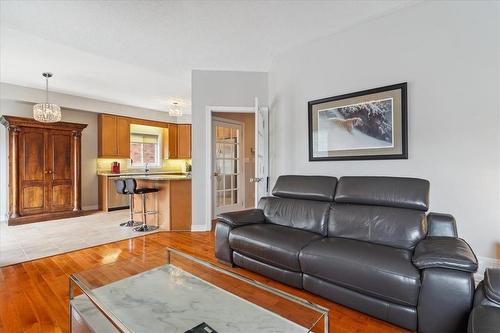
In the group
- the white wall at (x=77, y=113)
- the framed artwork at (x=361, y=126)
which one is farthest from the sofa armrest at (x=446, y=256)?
the white wall at (x=77, y=113)

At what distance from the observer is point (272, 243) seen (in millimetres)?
2223

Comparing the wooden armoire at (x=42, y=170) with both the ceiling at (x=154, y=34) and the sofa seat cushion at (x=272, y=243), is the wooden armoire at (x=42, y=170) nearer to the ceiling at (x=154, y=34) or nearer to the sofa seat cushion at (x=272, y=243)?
the ceiling at (x=154, y=34)

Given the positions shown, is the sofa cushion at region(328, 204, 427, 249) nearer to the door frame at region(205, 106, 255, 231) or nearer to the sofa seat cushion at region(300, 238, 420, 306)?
the sofa seat cushion at region(300, 238, 420, 306)

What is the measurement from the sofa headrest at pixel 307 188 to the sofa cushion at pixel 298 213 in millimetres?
59

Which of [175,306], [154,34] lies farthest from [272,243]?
[154,34]

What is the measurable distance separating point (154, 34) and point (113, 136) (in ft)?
12.7

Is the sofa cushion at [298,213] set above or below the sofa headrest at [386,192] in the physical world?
below

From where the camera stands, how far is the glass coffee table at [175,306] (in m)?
1.31

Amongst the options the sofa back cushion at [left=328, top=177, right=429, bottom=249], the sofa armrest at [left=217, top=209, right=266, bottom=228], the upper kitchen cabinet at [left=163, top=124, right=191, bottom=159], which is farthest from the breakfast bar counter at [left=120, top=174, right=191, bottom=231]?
the upper kitchen cabinet at [left=163, top=124, right=191, bottom=159]

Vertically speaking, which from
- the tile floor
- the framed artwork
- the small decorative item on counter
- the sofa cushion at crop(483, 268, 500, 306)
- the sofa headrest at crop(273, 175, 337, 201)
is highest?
the framed artwork

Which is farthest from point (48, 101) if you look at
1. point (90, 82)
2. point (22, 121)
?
point (90, 82)

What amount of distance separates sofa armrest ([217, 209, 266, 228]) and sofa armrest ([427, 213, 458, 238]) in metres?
1.56

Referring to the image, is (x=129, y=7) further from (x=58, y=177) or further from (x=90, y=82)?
(x=58, y=177)

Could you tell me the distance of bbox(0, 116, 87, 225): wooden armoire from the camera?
15.2 feet
